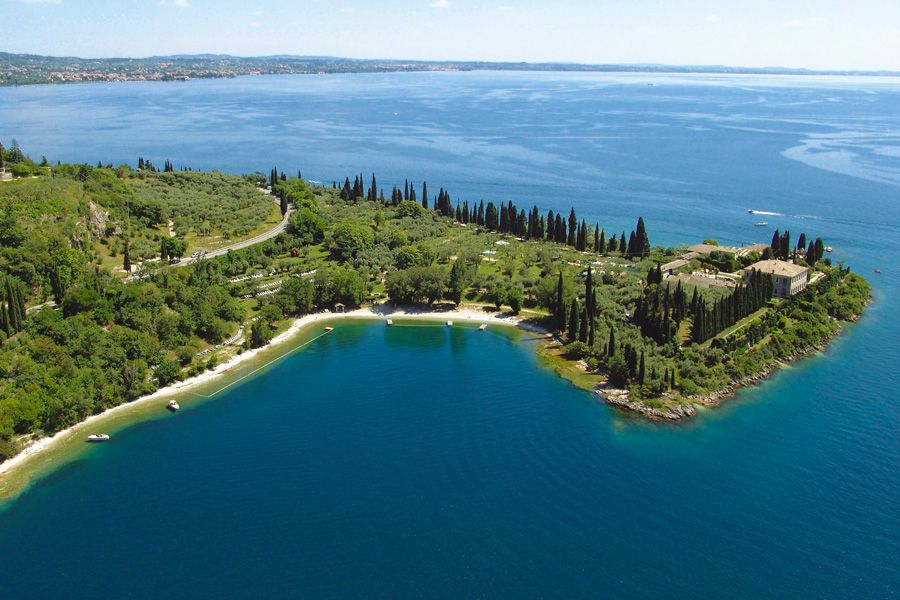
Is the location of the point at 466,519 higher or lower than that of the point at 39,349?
lower

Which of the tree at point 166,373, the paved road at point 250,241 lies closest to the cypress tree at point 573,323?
the tree at point 166,373

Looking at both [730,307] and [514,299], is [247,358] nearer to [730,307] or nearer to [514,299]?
[514,299]

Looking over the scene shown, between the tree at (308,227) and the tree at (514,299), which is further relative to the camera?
the tree at (308,227)

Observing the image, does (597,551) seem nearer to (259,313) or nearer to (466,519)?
(466,519)

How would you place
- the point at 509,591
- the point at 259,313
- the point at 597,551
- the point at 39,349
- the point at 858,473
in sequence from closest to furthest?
the point at 509,591
the point at 597,551
the point at 858,473
the point at 39,349
the point at 259,313

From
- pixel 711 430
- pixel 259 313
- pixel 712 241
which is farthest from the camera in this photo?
pixel 712 241

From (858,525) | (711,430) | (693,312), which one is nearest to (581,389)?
(711,430)

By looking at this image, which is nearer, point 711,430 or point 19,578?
point 19,578

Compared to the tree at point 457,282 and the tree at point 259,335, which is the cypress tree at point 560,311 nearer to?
the tree at point 457,282
